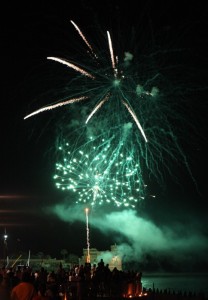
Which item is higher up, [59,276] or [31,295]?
[59,276]

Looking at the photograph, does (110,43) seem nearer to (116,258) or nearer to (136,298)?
(136,298)

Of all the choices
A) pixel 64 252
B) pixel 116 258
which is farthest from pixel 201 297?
pixel 64 252

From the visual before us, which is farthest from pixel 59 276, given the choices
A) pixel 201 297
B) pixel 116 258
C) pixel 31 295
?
pixel 116 258

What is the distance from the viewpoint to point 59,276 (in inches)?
758

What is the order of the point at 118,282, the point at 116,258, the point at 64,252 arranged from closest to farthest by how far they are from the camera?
the point at 118,282
the point at 116,258
the point at 64,252

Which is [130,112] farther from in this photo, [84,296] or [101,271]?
[84,296]

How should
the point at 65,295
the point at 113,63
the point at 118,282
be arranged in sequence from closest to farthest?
the point at 65,295
the point at 118,282
the point at 113,63

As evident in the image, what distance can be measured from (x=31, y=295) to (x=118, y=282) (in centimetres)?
1094

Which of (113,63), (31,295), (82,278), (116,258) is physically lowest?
(31,295)

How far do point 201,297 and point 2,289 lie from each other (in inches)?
296

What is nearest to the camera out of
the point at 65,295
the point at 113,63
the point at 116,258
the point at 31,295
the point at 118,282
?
the point at 31,295

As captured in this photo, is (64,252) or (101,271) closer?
(101,271)

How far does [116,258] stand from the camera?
2096 inches

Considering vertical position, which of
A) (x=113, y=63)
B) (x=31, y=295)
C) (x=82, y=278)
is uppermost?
(x=113, y=63)
